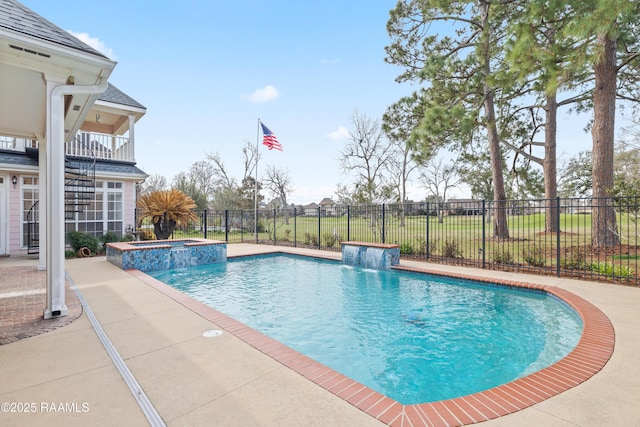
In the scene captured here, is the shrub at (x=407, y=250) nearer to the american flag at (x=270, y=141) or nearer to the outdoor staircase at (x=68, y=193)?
the american flag at (x=270, y=141)

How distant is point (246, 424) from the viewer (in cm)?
213

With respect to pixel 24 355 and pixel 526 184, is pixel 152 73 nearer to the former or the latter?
pixel 24 355

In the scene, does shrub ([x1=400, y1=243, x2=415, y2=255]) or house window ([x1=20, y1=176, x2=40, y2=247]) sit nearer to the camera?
shrub ([x1=400, y1=243, x2=415, y2=255])

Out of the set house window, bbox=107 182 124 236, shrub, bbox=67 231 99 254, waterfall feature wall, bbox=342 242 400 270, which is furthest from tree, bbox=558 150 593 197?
shrub, bbox=67 231 99 254

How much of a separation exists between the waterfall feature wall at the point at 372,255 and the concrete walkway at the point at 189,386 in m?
5.14

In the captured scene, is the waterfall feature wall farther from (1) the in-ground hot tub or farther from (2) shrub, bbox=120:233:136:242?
(2) shrub, bbox=120:233:136:242

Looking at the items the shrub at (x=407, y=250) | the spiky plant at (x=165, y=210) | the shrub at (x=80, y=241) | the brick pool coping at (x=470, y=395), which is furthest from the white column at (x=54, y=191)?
the shrub at (x=407, y=250)

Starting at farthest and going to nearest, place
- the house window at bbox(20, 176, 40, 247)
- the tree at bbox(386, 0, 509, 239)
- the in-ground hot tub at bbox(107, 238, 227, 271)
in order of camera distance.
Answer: the tree at bbox(386, 0, 509, 239), the house window at bbox(20, 176, 40, 247), the in-ground hot tub at bbox(107, 238, 227, 271)

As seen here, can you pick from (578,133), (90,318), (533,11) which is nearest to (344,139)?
(578,133)

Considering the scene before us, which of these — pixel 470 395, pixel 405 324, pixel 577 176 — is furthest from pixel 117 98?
pixel 577 176

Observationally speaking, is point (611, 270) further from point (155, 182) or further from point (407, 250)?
point (155, 182)

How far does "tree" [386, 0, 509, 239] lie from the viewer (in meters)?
11.5

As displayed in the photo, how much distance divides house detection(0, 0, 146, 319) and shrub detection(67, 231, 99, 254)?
1.07m

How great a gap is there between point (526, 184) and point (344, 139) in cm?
1468
